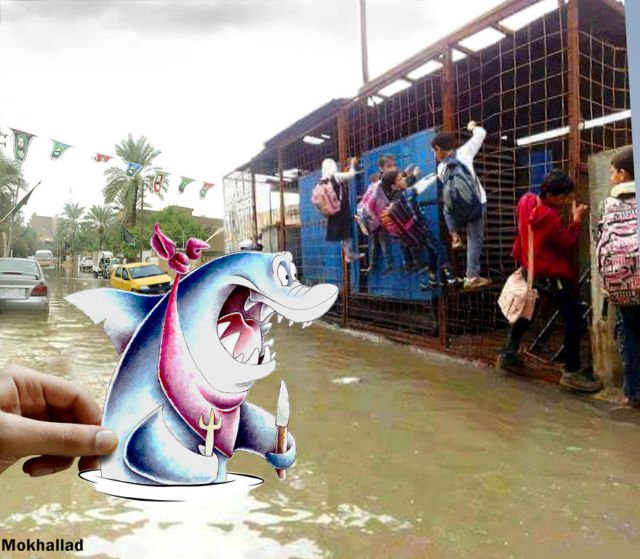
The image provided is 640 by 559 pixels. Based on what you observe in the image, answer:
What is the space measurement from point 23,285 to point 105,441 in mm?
422

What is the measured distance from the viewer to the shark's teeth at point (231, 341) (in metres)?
0.82

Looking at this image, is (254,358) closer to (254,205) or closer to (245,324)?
(245,324)

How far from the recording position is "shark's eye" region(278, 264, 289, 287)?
0.82 m

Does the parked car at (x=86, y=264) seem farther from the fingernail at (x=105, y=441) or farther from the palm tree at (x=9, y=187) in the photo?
the fingernail at (x=105, y=441)

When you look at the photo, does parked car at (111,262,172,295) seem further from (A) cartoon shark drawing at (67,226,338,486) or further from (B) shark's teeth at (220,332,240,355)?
(B) shark's teeth at (220,332,240,355)

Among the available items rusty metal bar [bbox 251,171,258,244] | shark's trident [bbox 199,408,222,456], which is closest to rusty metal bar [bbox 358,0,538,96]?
rusty metal bar [bbox 251,171,258,244]

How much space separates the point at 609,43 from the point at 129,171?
3208 mm

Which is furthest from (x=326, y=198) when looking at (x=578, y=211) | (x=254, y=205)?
(x=578, y=211)

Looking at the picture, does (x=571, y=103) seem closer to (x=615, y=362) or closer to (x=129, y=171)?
(x=615, y=362)

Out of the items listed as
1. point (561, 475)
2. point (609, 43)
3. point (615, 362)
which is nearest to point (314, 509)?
point (561, 475)

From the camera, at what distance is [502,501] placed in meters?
1.38

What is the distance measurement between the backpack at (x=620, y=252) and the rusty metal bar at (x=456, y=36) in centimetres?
111

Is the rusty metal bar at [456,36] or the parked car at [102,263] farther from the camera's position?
the rusty metal bar at [456,36]

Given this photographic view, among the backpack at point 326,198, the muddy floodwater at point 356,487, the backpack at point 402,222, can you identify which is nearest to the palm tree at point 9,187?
the muddy floodwater at point 356,487
